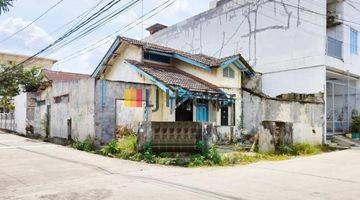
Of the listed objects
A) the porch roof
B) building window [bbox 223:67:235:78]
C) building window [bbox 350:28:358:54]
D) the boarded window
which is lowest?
the boarded window

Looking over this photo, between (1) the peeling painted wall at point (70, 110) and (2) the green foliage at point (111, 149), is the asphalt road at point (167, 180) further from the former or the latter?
(1) the peeling painted wall at point (70, 110)

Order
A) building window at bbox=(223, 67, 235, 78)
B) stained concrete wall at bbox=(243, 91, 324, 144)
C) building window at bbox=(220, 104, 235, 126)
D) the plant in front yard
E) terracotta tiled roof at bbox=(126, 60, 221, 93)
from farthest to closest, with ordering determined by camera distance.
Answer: building window at bbox=(223, 67, 235, 78) → building window at bbox=(220, 104, 235, 126) → stained concrete wall at bbox=(243, 91, 324, 144) → terracotta tiled roof at bbox=(126, 60, 221, 93) → the plant in front yard

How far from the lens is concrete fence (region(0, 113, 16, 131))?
27.7 metres

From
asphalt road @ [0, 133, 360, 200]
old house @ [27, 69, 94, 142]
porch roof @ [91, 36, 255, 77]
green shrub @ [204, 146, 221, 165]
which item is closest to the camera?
asphalt road @ [0, 133, 360, 200]

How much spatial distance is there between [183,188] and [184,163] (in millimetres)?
3733

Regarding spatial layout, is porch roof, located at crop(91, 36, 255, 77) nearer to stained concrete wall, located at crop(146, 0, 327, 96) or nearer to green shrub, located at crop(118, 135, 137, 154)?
stained concrete wall, located at crop(146, 0, 327, 96)

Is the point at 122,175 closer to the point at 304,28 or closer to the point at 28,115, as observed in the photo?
the point at 304,28

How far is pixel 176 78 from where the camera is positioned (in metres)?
17.9

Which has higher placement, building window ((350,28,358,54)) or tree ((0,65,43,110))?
building window ((350,28,358,54))

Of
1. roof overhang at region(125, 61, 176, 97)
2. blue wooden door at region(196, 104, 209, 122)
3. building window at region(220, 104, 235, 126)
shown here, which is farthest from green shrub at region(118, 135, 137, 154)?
building window at region(220, 104, 235, 126)

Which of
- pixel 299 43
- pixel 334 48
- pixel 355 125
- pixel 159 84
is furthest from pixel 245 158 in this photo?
pixel 355 125

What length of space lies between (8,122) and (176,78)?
17.7 meters

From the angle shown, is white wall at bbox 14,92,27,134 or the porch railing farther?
white wall at bbox 14,92,27,134

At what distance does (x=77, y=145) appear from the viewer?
15.8 meters
